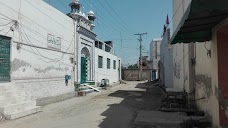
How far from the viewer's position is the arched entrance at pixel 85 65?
75.2 ft

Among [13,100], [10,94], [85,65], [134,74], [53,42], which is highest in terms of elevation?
[53,42]

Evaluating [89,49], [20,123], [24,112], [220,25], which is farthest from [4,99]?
[89,49]

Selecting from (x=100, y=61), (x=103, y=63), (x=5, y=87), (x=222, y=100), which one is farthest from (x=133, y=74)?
(x=222, y=100)

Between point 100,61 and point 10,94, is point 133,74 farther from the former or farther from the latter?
point 10,94

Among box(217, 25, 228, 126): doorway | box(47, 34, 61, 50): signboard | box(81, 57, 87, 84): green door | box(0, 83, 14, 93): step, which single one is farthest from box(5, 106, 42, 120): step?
box(81, 57, 87, 84): green door

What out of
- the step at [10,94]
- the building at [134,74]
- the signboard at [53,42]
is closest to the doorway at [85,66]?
the signboard at [53,42]

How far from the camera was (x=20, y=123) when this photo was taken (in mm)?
9297

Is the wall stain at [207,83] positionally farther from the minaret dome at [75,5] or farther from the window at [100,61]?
the window at [100,61]

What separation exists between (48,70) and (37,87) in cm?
172

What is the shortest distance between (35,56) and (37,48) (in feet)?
1.56

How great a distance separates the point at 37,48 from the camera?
47.9 ft

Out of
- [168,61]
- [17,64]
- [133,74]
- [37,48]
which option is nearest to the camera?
[17,64]

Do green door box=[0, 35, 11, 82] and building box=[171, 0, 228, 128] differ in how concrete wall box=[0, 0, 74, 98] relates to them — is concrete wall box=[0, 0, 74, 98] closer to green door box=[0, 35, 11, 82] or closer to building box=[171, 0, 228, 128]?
green door box=[0, 35, 11, 82]

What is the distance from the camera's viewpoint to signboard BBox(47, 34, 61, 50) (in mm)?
16109
